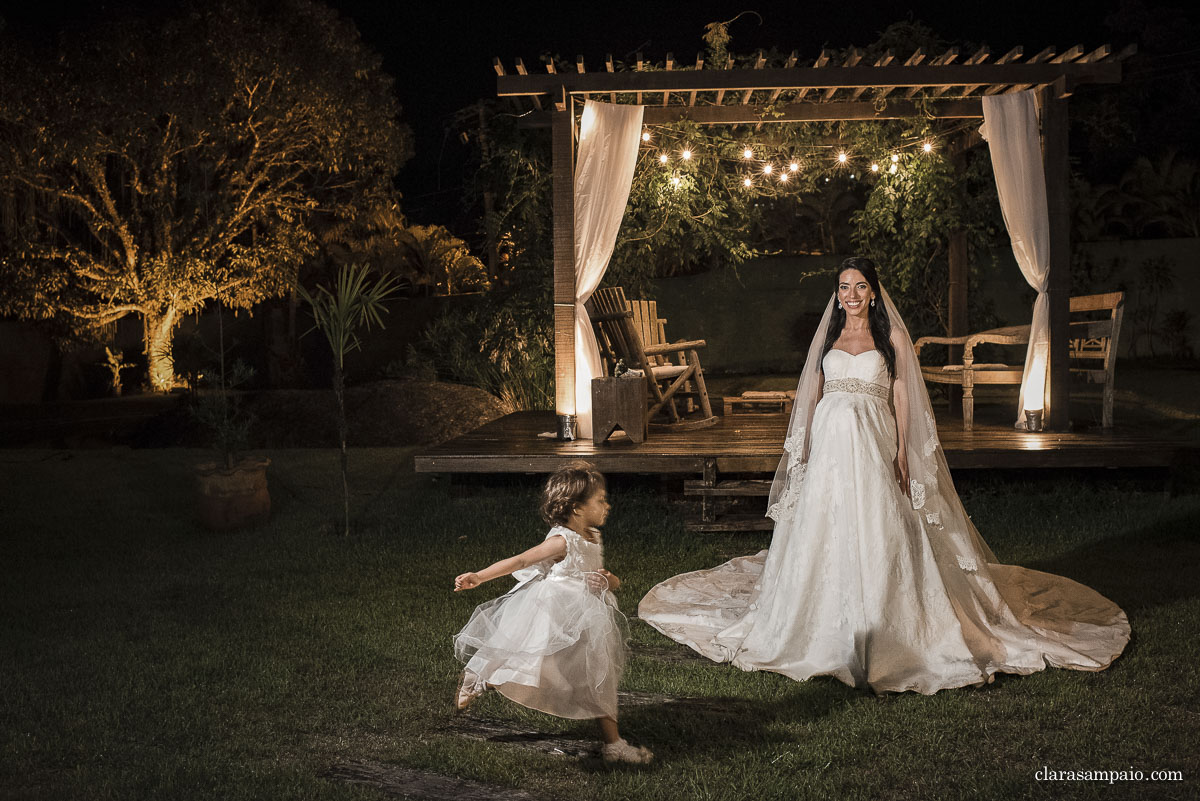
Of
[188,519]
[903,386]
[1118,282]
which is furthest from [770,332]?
[903,386]

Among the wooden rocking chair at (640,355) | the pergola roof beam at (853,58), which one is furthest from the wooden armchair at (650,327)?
the pergola roof beam at (853,58)

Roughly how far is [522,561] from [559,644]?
257 mm

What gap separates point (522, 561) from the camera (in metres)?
3.20

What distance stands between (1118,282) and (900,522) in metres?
12.7

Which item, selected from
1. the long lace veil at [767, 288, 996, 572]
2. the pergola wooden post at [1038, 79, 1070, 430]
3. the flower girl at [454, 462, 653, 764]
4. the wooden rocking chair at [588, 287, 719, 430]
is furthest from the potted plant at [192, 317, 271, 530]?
the pergola wooden post at [1038, 79, 1070, 430]

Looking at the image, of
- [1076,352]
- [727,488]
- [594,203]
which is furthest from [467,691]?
[1076,352]

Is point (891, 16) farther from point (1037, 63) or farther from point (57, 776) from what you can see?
point (57, 776)

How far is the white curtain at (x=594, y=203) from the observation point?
24.7ft

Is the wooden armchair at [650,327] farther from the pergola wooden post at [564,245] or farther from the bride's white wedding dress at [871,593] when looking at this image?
the bride's white wedding dress at [871,593]

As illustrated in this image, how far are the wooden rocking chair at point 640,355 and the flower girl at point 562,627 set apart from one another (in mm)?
4384

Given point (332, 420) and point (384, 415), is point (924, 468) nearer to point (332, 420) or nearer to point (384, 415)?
point (384, 415)

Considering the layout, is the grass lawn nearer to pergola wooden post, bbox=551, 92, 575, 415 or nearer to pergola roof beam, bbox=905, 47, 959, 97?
pergola wooden post, bbox=551, 92, 575, 415

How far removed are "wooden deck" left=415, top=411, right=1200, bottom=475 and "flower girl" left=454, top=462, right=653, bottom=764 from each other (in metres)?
3.38

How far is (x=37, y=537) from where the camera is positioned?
6.65m
